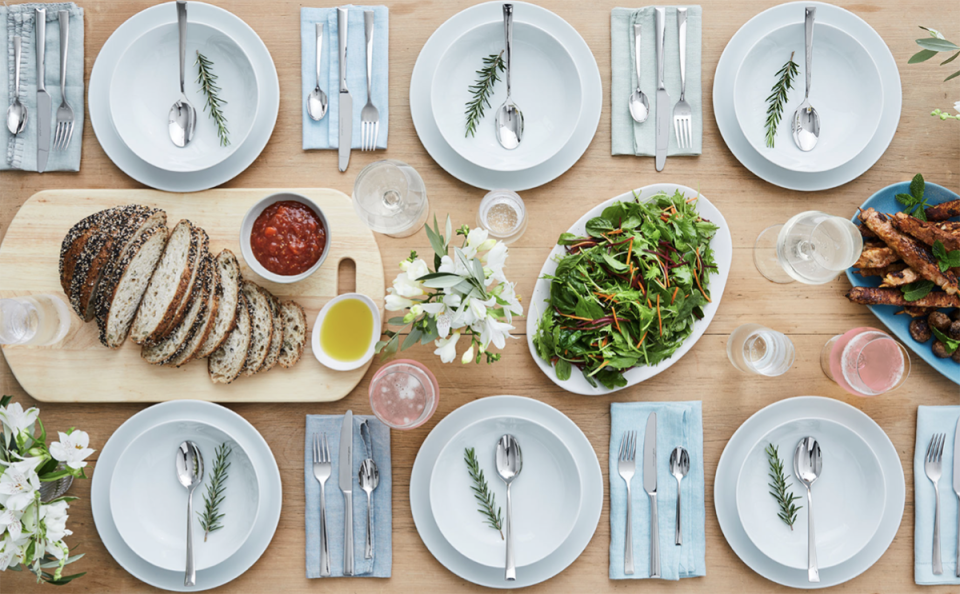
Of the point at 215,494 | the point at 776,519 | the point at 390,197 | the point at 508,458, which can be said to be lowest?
the point at 776,519

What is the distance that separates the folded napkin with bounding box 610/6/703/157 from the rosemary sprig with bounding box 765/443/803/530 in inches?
40.1

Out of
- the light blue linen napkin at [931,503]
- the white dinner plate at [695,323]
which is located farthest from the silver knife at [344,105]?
the light blue linen napkin at [931,503]

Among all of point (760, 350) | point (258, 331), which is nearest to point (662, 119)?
point (760, 350)

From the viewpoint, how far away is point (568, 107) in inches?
71.6

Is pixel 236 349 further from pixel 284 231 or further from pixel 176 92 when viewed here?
pixel 176 92

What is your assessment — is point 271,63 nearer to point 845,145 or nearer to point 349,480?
point 349,480

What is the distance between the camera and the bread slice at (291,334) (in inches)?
69.0

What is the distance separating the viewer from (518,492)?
182 cm

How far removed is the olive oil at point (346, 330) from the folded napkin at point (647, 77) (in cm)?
96

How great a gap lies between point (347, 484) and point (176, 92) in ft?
4.46

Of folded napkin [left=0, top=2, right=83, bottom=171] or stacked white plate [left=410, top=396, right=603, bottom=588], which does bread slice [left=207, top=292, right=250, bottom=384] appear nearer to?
stacked white plate [left=410, top=396, right=603, bottom=588]

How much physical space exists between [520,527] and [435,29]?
1.63 m

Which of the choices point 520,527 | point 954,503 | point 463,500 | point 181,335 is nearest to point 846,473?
point 954,503

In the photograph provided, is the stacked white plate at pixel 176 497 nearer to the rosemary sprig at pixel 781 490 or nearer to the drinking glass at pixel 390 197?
the drinking glass at pixel 390 197
